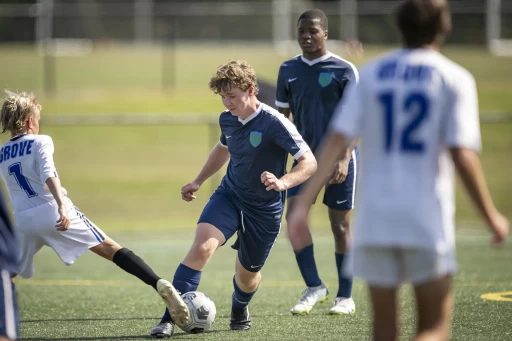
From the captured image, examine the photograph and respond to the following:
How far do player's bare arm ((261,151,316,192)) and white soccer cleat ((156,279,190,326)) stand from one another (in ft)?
3.21

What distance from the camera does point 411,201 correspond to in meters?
3.37

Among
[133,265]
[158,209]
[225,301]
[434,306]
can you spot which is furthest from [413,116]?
[158,209]

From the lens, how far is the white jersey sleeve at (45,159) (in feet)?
17.9

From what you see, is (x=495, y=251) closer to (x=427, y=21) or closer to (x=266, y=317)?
(x=266, y=317)

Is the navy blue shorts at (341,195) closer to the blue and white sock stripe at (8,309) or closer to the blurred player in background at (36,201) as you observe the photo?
the blurred player in background at (36,201)

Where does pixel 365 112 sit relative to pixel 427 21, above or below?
below

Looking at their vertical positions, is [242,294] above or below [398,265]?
below

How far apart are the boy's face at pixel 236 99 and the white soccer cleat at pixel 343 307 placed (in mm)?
1988

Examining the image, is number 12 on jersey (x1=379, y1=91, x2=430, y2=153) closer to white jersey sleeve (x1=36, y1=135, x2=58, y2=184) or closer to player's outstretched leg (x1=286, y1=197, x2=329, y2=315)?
white jersey sleeve (x1=36, y1=135, x2=58, y2=184)

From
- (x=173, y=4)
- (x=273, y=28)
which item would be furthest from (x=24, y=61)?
(x=273, y=28)

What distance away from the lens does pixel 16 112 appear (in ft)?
18.6

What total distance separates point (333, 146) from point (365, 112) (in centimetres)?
20

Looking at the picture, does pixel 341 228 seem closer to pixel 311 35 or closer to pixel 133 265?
pixel 311 35

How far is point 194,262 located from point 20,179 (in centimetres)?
133
